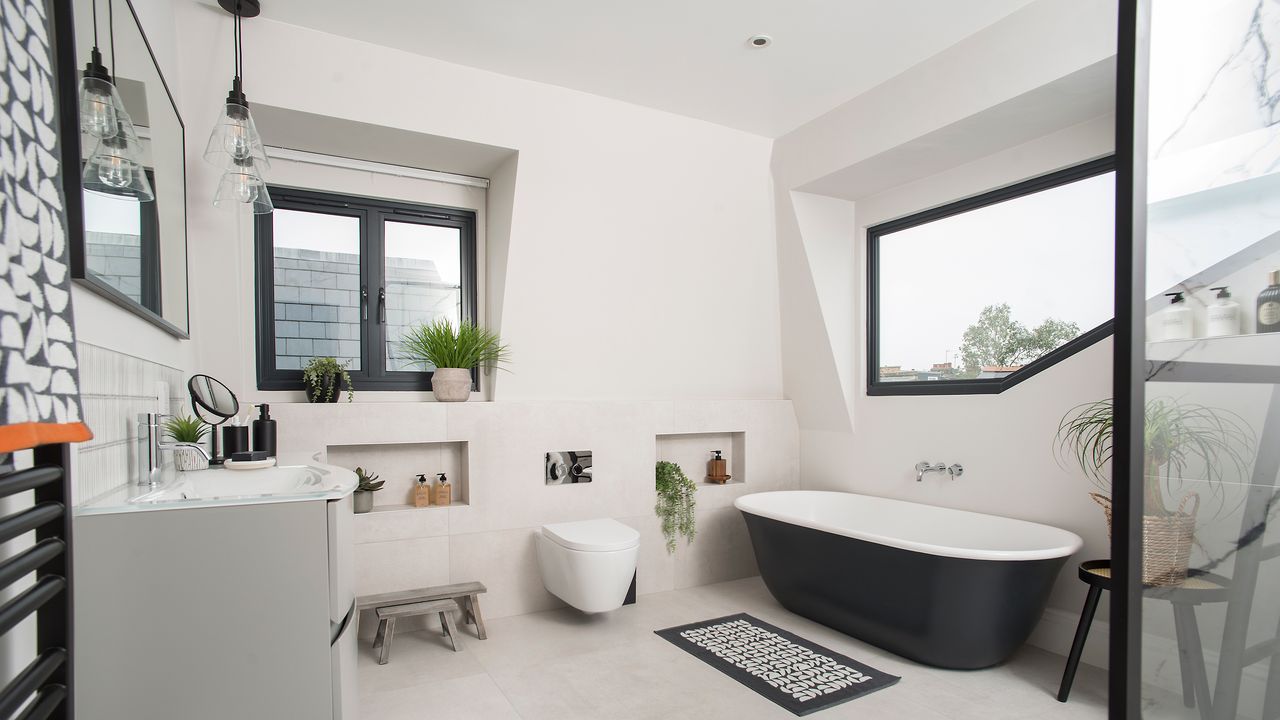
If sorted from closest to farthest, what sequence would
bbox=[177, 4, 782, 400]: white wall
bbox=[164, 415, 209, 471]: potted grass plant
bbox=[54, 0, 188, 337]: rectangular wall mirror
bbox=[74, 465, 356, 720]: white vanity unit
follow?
bbox=[74, 465, 356, 720]: white vanity unit, bbox=[54, 0, 188, 337]: rectangular wall mirror, bbox=[164, 415, 209, 471]: potted grass plant, bbox=[177, 4, 782, 400]: white wall

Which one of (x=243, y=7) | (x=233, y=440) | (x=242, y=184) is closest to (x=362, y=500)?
(x=233, y=440)

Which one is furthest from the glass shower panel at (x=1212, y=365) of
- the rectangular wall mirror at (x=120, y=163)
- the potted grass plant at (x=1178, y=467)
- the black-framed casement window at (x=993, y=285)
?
the black-framed casement window at (x=993, y=285)

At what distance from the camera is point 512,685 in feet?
9.07

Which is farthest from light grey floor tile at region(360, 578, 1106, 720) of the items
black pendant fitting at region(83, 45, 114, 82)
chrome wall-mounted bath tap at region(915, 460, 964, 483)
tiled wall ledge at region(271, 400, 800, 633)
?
black pendant fitting at region(83, 45, 114, 82)

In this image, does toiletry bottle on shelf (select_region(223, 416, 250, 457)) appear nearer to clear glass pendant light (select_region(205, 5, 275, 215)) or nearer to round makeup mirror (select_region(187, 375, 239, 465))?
round makeup mirror (select_region(187, 375, 239, 465))

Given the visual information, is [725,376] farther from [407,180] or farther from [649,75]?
[407,180]

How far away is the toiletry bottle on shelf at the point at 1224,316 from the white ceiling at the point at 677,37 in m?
2.38

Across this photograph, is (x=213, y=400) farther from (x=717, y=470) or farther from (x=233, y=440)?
(x=717, y=470)

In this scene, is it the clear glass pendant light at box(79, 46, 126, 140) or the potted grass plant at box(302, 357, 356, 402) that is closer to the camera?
the clear glass pendant light at box(79, 46, 126, 140)

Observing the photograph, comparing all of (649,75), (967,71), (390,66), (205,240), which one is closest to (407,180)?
(390,66)

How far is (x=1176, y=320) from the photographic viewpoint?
102cm

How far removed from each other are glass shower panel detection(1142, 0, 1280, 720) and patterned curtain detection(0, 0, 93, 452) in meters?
1.51

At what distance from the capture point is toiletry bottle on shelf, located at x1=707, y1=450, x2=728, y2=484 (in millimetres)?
4387

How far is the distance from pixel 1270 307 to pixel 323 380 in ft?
11.4
